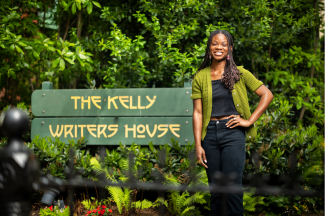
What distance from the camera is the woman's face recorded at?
7.07ft

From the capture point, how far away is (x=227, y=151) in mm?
2076

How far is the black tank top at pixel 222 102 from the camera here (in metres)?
2.11

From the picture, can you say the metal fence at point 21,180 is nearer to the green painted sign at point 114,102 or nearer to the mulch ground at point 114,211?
the mulch ground at point 114,211

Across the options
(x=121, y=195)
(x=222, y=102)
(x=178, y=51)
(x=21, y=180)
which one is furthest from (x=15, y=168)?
(x=178, y=51)

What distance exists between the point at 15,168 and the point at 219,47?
1684 millimetres

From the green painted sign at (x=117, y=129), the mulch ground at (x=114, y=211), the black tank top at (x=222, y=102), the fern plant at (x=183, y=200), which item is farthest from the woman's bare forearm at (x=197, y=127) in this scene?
the mulch ground at (x=114, y=211)

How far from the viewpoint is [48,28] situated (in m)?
5.04

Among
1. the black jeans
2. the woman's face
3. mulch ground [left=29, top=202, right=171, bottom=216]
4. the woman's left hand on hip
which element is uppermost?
the woman's face

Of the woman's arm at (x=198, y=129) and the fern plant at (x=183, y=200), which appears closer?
the woman's arm at (x=198, y=129)

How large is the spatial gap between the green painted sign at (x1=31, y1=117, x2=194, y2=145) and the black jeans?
1.45m

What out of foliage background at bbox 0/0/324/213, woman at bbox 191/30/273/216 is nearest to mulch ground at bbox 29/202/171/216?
foliage background at bbox 0/0/324/213

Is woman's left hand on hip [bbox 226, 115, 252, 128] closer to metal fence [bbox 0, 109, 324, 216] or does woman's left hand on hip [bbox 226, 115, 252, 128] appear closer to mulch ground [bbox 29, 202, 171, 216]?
metal fence [bbox 0, 109, 324, 216]

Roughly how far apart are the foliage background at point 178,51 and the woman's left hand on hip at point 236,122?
1.51 meters

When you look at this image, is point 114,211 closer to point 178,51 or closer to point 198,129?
point 198,129
